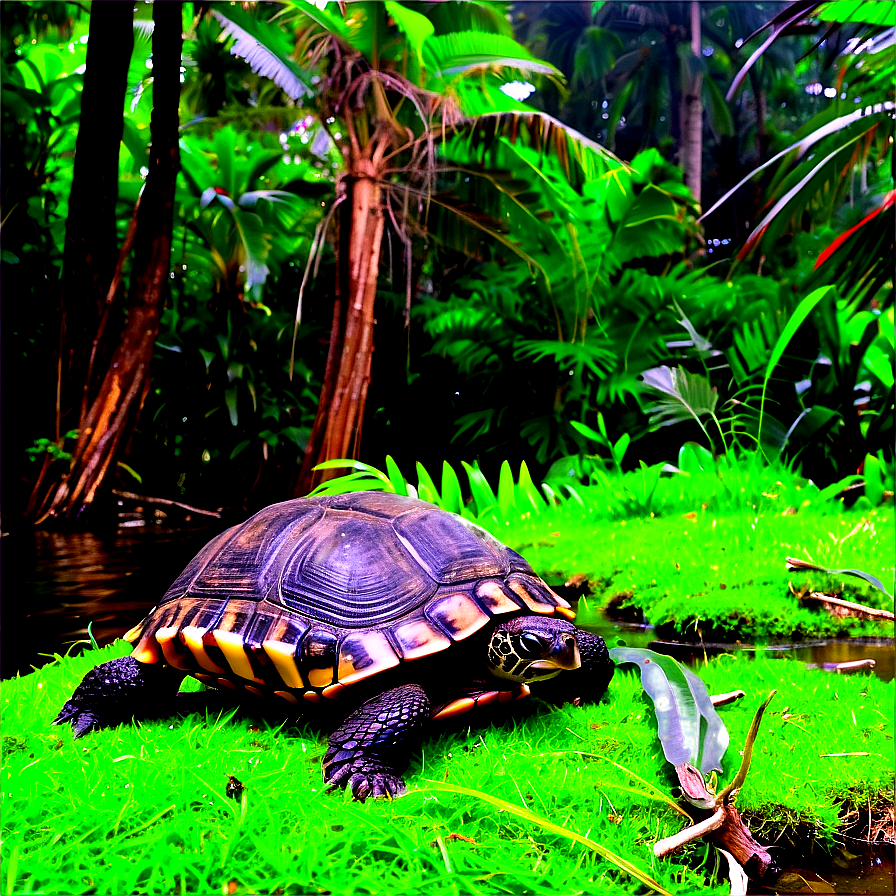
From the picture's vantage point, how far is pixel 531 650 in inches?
65.9

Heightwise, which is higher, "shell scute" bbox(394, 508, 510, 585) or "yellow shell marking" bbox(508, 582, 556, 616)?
"shell scute" bbox(394, 508, 510, 585)

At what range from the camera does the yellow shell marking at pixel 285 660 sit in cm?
164

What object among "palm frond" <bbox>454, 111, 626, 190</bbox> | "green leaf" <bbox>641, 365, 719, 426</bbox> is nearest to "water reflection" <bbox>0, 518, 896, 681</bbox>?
"green leaf" <bbox>641, 365, 719, 426</bbox>

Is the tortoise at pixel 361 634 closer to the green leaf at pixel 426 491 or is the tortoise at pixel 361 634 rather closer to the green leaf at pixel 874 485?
the green leaf at pixel 426 491

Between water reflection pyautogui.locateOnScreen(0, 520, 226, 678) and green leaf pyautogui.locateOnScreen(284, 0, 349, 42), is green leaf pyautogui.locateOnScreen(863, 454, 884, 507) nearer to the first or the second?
water reflection pyautogui.locateOnScreen(0, 520, 226, 678)

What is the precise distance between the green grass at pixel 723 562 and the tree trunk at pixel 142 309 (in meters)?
3.00

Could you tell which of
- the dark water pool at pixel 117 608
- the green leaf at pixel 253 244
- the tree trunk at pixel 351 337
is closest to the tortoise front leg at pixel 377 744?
the dark water pool at pixel 117 608

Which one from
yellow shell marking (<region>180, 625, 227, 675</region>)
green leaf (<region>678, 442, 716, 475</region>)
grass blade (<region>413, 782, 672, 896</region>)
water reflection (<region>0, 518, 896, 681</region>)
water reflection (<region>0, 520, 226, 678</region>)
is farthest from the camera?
green leaf (<region>678, 442, 716, 475</region>)

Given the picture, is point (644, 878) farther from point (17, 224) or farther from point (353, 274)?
point (17, 224)

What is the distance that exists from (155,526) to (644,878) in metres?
4.69

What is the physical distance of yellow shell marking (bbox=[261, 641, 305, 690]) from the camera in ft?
5.38

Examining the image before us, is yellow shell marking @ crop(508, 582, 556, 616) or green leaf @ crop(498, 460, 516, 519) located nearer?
yellow shell marking @ crop(508, 582, 556, 616)

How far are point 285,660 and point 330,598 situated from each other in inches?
6.9

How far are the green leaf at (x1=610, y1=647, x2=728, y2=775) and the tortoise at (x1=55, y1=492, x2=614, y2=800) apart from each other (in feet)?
0.54
